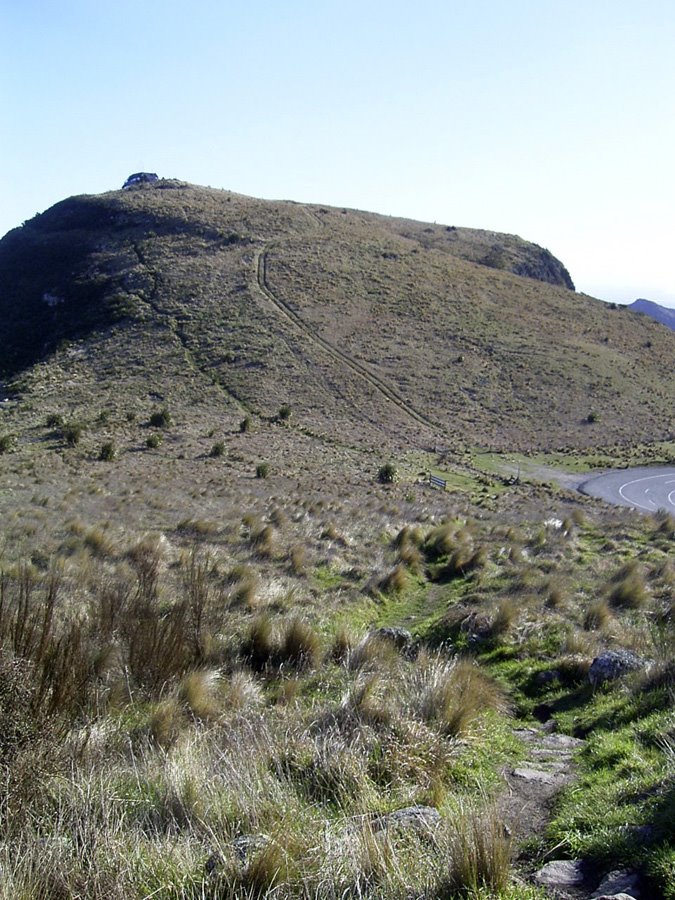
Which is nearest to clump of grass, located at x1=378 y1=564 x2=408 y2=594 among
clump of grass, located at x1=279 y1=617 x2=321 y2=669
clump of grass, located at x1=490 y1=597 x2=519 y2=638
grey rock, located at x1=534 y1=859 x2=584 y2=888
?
clump of grass, located at x1=490 y1=597 x2=519 y2=638

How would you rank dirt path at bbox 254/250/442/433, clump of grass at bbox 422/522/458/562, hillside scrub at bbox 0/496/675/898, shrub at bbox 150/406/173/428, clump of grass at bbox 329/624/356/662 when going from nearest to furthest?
1. hillside scrub at bbox 0/496/675/898
2. clump of grass at bbox 329/624/356/662
3. clump of grass at bbox 422/522/458/562
4. shrub at bbox 150/406/173/428
5. dirt path at bbox 254/250/442/433

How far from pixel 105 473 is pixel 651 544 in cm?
1778

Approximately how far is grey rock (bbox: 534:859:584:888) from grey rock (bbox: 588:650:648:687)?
11.6ft

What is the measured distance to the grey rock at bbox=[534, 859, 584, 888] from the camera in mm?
3498

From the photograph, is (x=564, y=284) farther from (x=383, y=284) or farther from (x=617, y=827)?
(x=617, y=827)

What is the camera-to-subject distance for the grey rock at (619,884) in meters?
3.28

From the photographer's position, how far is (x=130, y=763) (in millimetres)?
4809

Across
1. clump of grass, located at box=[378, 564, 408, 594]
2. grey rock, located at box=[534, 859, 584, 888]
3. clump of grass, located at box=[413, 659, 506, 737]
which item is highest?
grey rock, located at box=[534, 859, 584, 888]

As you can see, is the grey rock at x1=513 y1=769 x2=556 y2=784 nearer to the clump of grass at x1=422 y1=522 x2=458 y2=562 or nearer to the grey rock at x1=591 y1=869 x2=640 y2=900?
the grey rock at x1=591 y1=869 x2=640 y2=900

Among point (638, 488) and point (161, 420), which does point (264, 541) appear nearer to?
point (638, 488)

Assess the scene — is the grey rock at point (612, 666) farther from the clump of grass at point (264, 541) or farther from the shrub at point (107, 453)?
the shrub at point (107, 453)

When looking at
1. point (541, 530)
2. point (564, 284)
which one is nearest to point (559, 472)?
point (541, 530)

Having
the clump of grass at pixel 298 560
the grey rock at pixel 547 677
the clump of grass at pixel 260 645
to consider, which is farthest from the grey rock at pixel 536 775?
the clump of grass at pixel 298 560

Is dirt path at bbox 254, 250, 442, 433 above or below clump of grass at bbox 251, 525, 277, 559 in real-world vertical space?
above
